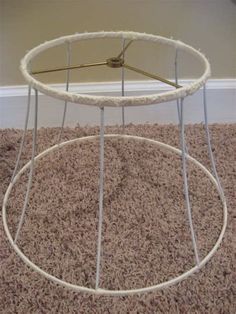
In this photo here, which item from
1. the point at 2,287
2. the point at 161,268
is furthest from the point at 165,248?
the point at 2,287

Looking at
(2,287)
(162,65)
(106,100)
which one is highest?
(106,100)

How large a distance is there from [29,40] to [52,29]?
0.07 metres

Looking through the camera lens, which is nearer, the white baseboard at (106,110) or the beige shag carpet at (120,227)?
the beige shag carpet at (120,227)

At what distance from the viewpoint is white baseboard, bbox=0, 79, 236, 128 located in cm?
120

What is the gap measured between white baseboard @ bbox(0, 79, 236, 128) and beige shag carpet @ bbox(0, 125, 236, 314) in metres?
0.09

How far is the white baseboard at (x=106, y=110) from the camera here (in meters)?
1.20

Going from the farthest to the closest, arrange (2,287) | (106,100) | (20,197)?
1. (20,197)
2. (2,287)
3. (106,100)

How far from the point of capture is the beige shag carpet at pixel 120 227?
71cm

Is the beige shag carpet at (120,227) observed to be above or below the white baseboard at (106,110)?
below

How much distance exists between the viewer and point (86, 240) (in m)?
0.81

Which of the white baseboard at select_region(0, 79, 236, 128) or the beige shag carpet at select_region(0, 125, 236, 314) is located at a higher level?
the white baseboard at select_region(0, 79, 236, 128)

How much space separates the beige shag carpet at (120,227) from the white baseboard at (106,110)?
92 mm

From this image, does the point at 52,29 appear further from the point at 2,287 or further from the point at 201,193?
the point at 2,287

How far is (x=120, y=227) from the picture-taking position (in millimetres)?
841
